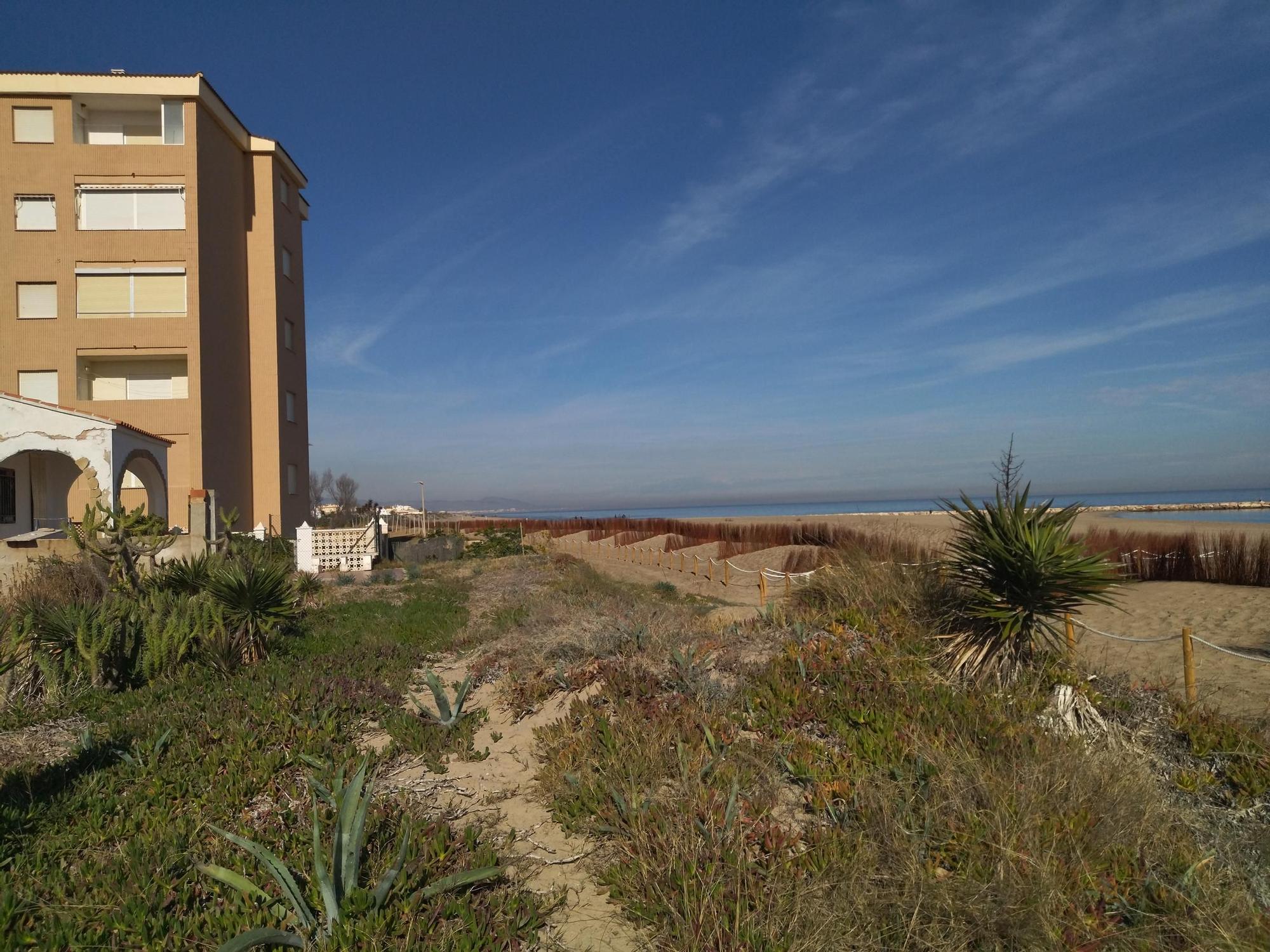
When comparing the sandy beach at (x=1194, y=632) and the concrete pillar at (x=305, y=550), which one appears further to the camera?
the concrete pillar at (x=305, y=550)

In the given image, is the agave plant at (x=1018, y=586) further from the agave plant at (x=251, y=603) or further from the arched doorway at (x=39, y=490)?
the arched doorway at (x=39, y=490)

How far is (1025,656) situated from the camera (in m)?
6.43

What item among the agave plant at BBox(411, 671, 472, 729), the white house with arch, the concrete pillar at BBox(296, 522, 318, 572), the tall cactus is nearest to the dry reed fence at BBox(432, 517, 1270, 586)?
the agave plant at BBox(411, 671, 472, 729)

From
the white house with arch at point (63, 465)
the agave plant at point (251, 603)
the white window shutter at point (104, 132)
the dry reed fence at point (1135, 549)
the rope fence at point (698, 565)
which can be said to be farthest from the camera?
the white window shutter at point (104, 132)

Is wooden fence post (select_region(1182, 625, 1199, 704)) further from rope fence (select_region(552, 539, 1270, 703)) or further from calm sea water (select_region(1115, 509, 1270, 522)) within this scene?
calm sea water (select_region(1115, 509, 1270, 522))

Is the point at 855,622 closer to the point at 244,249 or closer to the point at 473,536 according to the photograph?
the point at 244,249

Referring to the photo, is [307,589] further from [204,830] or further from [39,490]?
[204,830]

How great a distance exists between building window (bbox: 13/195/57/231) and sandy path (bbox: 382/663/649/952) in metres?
24.4

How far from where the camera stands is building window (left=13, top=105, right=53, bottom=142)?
893 inches

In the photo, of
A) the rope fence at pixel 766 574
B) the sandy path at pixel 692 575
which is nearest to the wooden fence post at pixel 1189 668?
the rope fence at pixel 766 574

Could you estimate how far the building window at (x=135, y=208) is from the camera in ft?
74.4

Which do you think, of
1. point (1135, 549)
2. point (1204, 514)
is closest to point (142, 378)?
point (1135, 549)

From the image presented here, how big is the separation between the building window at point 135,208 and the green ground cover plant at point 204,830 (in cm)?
2072

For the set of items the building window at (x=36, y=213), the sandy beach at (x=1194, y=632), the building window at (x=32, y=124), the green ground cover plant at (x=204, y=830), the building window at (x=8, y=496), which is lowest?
the sandy beach at (x=1194, y=632)
